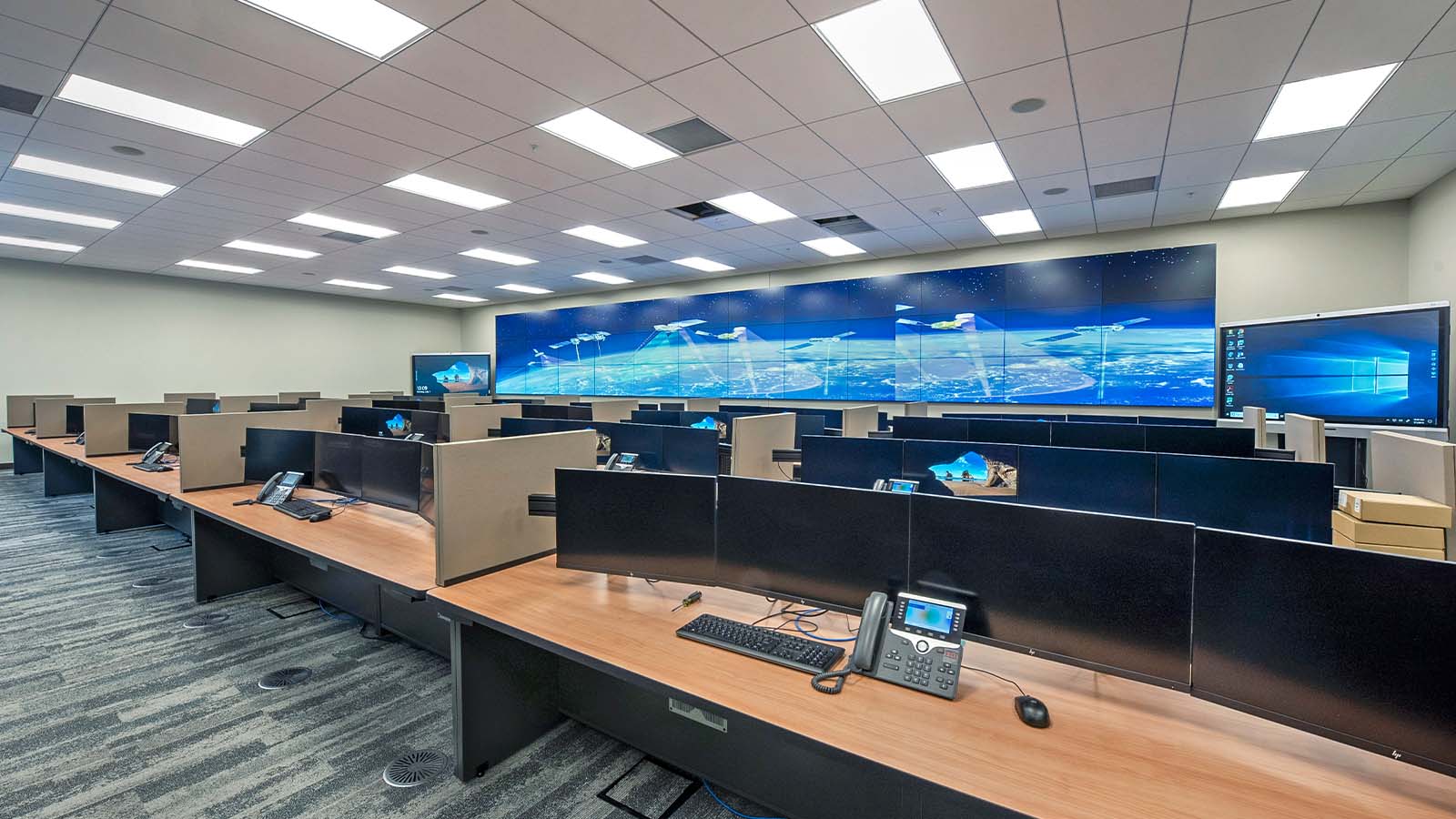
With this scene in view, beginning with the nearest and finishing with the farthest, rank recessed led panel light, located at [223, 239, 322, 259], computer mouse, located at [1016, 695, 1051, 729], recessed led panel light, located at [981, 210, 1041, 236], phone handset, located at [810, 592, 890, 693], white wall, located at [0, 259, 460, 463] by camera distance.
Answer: computer mouse, located at [1016, 695, 1051, 729]
phone handset, located at [810, 592, 890, 693]
recessed led panel light, located at [981, 210, 1041, 236]
recessed led panel light, located at [223, 239, 322, 259]
white wall, located at [0, 259, 460, 463]

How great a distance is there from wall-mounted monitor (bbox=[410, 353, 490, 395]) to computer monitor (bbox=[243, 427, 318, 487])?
28.7ft

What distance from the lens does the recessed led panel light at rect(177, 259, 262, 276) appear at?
8.05 m

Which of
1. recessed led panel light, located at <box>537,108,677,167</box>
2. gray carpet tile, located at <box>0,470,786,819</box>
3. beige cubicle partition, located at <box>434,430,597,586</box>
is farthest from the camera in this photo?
recessed led panel light, located at <box>537,108,677,167</box>

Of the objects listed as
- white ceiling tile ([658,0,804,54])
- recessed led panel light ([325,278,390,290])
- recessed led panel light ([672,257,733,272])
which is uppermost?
recessed led panel light ([325,278,390,290])

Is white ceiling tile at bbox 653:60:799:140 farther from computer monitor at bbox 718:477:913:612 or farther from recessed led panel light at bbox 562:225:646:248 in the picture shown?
recessed led panel light at bbox 562:225:646:248

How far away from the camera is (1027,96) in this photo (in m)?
3.35

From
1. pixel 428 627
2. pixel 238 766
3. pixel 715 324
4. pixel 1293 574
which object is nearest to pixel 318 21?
pixel 428 627

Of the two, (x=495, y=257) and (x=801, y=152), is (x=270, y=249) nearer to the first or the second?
(x=495, y=257)

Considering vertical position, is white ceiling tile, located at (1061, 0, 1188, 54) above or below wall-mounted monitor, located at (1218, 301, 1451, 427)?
above

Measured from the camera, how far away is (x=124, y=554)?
445 centimetres

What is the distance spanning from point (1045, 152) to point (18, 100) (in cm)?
634

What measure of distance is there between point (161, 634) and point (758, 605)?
334cm

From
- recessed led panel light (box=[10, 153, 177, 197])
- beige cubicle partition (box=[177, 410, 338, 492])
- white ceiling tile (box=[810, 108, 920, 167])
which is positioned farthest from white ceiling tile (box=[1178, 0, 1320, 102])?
recessed led panel light (box=[10, 153, 177, 197])

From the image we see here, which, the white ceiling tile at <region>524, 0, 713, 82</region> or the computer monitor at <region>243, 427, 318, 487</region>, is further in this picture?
the computer monitor at <region>243, 427, 318, 487</region>
